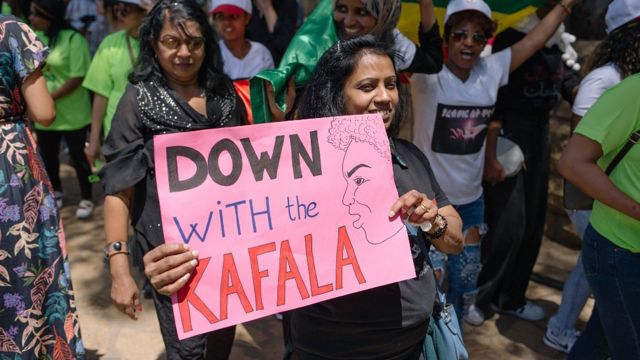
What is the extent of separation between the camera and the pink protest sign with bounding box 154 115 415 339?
157 cm

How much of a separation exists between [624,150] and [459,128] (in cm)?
111

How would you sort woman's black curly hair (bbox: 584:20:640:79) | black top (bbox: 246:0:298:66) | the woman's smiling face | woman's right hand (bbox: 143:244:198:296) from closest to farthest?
woman's right hand (bbox: 143:244:198:296) < the woman's smiling face < woman's black curly hair (bbox: 584:20:640:79) < black top (bbox: 246:0:298:66)

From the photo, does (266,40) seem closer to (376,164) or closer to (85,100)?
(85,100)

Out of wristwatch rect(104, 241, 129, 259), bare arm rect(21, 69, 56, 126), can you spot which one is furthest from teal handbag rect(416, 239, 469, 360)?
bare arm rect(21, 69, 56, 126)

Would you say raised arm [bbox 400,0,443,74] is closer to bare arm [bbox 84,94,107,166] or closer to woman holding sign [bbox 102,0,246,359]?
woman holding sign [bbox 102,0,246,359]

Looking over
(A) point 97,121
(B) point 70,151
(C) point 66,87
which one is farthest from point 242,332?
(B) point 70,151

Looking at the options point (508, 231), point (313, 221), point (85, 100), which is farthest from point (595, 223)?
point (85, 100)

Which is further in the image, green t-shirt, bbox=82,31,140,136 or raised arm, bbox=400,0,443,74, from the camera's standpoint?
green t-shirt, bbox=82,31,140,136

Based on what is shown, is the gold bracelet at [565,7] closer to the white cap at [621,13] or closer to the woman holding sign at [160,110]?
the white cap at [621,13]

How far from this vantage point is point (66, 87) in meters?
5.30

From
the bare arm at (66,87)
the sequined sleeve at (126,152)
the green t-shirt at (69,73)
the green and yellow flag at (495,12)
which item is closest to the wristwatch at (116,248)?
the sequined sleeve at (126,152)

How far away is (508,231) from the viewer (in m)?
3.69

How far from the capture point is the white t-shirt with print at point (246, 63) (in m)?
3.71

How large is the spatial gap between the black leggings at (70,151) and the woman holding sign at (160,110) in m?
3.51
